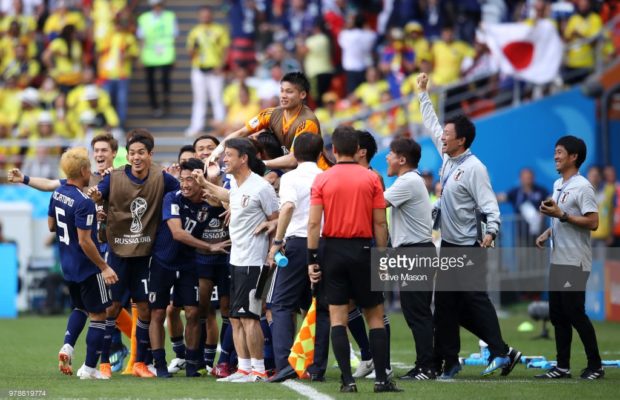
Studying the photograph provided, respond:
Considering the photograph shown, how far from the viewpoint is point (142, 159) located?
1221cm

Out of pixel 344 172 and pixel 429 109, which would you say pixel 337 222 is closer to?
pixel 344 172

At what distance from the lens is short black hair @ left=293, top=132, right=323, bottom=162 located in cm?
1135

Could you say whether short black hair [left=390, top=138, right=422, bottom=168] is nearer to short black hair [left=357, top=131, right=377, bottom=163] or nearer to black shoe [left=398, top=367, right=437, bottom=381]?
short black hair [left=357, top=131, right=377, bottom=163]

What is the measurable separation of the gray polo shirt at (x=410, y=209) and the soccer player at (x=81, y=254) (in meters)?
2.54

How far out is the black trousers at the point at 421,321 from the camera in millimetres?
11539

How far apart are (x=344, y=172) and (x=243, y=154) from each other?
1.34 m

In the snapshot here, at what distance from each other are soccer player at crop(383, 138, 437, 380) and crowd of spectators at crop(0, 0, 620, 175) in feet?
36.8

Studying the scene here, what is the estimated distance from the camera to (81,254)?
38.8ft

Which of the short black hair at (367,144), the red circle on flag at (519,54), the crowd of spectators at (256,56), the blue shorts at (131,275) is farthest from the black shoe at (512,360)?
the crowd of spectators at (256,56)

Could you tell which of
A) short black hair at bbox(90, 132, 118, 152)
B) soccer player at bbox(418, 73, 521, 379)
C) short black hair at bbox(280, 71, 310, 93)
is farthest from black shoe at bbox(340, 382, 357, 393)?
short black hair at bbox(90, 132, 118, 152)

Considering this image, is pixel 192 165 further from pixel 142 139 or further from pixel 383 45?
pixel 383 45

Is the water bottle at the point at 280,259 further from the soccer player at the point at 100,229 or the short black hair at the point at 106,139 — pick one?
the short black hair at the point at 106,139

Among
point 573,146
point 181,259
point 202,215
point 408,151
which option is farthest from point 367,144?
point 181,259

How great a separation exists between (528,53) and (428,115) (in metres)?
9.88
